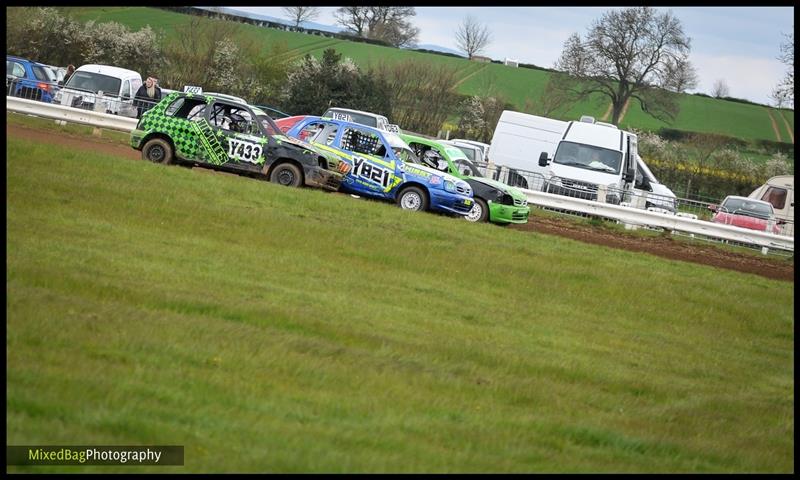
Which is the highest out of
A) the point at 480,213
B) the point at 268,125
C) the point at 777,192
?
the point at 777,192

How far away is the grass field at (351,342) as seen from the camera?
261 inches

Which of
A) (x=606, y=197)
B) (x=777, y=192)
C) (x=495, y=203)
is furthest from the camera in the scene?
(x=777, y=192)

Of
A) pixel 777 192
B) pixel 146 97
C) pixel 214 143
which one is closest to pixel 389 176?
pixel 214 143

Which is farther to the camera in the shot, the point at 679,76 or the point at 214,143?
the point at 679,76

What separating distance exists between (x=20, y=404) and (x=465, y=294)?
24.0 feet

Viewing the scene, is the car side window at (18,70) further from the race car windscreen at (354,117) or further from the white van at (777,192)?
the white van at (777,192)

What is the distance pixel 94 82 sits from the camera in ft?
110

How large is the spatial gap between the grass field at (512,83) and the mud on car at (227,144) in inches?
1805

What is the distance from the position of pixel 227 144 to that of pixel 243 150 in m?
0.31

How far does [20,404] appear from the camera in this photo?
6.29m

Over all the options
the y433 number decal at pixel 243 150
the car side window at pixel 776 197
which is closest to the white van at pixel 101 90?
the y433 number decal at pixel 243 150

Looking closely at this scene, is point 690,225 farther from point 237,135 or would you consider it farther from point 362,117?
point 362,117

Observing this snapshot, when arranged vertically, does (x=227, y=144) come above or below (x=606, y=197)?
below
